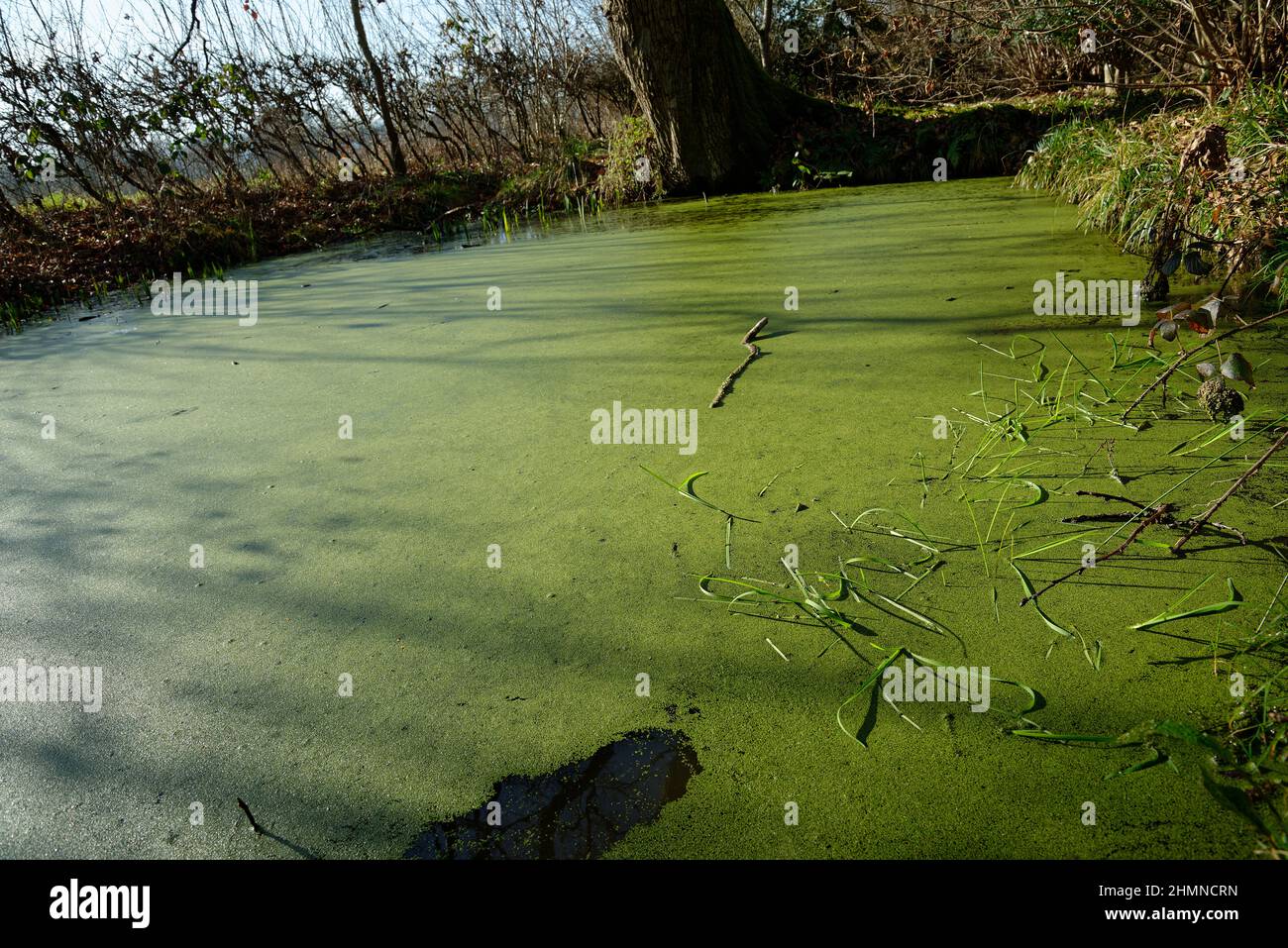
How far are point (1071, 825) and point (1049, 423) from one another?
43.7 inches

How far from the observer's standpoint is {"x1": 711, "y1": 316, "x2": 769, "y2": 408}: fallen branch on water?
2.16 metres

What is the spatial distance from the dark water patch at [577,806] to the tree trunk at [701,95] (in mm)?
5795

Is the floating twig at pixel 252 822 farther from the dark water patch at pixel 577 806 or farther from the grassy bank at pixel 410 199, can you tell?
the grassy bank at pixel 410 199

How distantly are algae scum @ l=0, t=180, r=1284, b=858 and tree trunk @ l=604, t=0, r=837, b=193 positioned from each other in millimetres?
3908

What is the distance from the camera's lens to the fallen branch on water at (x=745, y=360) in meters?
2.16

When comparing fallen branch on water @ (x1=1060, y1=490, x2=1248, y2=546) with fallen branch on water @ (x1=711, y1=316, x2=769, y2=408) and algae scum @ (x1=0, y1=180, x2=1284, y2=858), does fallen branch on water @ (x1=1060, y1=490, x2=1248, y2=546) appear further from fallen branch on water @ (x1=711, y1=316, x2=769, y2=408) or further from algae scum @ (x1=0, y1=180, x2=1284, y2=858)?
fallen branch on water @ (x1=711, y1=316, x2=769, y2=408)

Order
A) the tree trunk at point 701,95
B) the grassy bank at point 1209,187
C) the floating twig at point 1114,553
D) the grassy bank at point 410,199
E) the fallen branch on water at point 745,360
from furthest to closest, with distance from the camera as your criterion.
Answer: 1. the tree trunk at point 701,95
2. the grassy bank at point 410,199
3. the grassy bank at point 1209,187
4. the fallen branch on water at point 745,360
5. the floating twig at point 1114,553

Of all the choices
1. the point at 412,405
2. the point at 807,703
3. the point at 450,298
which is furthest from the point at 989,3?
the point at 807,703

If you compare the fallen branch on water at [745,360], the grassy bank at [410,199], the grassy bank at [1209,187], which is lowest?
the fallen branch on water at [745,360]

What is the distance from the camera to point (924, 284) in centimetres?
291

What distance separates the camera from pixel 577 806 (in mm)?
1009

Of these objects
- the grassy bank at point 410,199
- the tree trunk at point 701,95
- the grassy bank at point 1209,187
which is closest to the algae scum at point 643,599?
the grassy bank at point 1209,187

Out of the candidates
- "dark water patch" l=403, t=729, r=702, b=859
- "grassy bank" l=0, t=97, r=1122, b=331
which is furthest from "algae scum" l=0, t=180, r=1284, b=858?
"grassy bank" l=0, t=97, r=1122, b=331

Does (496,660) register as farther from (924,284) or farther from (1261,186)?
(1261,186)
